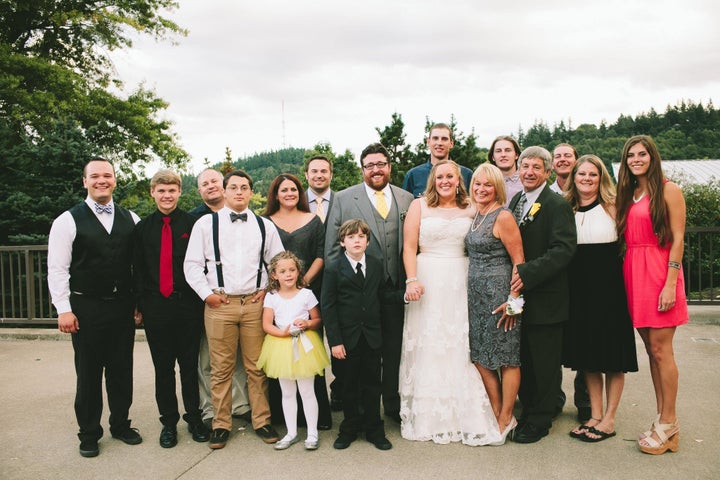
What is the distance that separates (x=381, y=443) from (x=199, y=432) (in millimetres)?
1417

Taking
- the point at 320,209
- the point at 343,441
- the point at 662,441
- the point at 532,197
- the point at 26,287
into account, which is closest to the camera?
the point at 662,441

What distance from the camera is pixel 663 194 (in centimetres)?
389

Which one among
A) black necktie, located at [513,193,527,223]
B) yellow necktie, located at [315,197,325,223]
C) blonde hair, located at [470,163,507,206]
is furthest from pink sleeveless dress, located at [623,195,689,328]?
yellow necktie, located at [315,197,325,223]

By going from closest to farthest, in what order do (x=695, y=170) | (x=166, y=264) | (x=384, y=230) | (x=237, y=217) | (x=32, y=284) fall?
(x=166, y=264) → (x=237, y=217) → (x=384, y=230) → (x=32, y=284) → (x=695, y=170)

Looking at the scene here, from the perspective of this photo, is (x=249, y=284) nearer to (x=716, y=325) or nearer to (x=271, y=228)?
(x=271, y=228)

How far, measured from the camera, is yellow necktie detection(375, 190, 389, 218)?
15.2 ft

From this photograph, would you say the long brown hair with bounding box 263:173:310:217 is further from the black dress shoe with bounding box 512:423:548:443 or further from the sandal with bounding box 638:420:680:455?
the sandal with bounding box 638:420:680:455

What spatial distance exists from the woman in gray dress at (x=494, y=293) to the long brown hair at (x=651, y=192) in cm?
81

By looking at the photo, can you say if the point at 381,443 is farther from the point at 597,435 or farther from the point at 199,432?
the point at 597,435

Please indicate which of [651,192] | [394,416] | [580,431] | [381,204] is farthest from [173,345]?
[651,192]

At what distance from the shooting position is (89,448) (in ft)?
13.1

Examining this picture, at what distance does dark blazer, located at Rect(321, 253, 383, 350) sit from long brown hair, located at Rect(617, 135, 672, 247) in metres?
1.92

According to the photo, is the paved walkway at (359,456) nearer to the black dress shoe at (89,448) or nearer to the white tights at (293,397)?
the black dress shoe at (89,448)

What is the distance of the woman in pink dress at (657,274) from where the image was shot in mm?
3814
